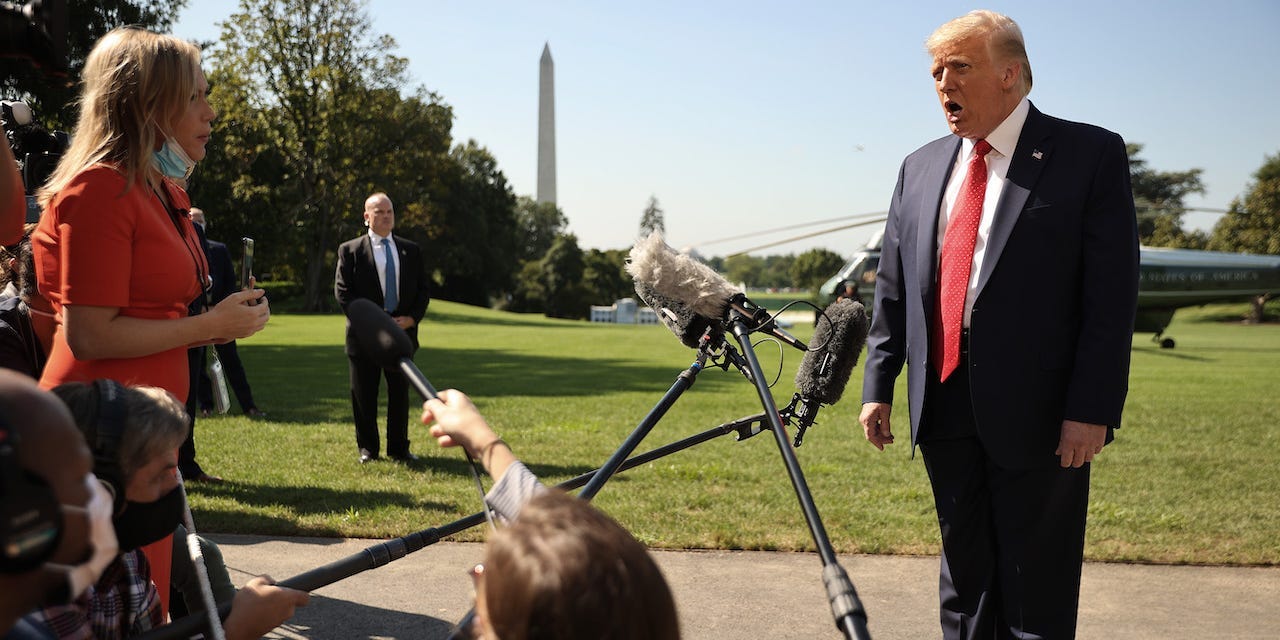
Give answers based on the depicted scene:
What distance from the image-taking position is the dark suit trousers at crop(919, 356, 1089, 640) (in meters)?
3.31

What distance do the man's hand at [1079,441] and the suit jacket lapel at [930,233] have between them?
0.62 metres

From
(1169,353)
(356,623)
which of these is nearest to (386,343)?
(356,623)

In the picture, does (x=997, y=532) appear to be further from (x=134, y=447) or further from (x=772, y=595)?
(x=134, y=447)

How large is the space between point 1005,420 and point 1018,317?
34cm

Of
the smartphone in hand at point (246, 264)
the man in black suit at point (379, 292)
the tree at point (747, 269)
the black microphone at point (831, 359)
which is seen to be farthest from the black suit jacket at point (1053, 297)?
the tree at point (747, 269)

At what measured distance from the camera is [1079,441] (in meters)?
3.22

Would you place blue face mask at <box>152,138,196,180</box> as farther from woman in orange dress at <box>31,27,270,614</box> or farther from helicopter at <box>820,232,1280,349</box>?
helicopter at <box>820,232,1280,349</box>

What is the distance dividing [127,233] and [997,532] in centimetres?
285

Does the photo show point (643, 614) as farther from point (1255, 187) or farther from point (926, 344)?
point (1255, 187)

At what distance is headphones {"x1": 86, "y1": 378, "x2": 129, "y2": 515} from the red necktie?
2.53 m

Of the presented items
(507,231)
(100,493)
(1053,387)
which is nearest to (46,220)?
(100,493)

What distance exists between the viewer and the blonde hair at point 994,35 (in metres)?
3.41

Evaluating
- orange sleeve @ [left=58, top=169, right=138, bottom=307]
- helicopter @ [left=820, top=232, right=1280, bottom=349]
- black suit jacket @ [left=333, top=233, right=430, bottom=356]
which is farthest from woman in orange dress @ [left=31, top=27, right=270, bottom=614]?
helicopter @ [left=820, top=232, right=1280, bottom=349]

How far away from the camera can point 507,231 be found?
81.4m
